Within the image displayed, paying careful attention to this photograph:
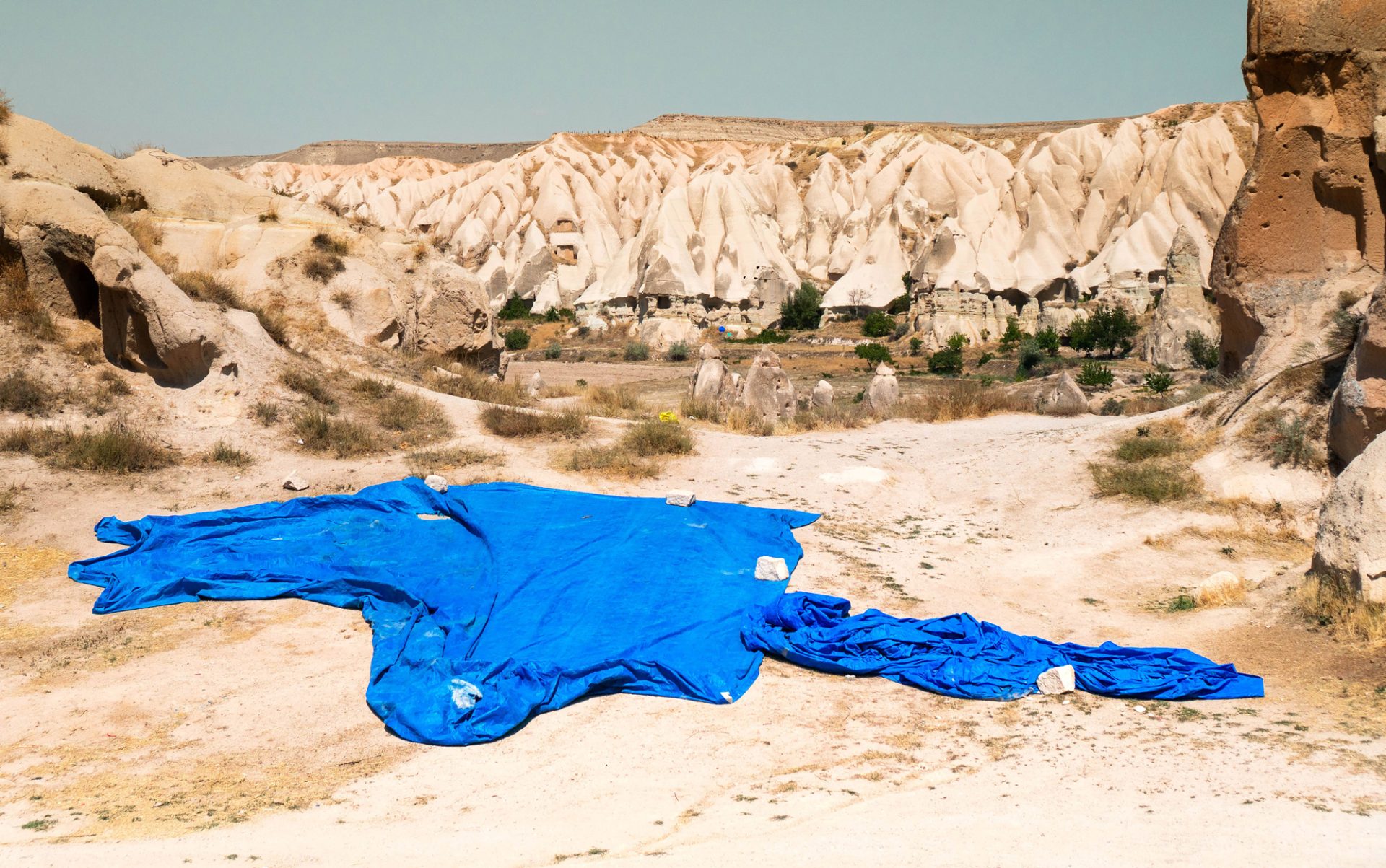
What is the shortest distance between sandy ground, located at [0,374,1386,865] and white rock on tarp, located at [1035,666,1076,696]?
6 cm

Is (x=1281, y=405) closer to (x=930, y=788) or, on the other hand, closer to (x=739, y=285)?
(x=930, y=788)

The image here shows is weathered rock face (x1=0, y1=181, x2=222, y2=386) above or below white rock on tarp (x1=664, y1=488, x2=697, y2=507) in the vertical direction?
above

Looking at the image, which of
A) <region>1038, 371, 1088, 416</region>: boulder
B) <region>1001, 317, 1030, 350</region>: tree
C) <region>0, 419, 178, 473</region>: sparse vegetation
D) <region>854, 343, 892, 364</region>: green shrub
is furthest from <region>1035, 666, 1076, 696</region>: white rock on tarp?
<region>1001, 317, 1030, 350</region>: tree

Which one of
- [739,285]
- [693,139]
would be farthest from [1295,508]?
[693,139]

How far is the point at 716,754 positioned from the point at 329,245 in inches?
504

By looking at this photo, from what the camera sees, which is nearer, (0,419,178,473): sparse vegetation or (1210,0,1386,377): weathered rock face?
(0,419,178,473): sparse vegetation

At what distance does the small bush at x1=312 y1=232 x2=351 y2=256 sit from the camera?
14.9 meters

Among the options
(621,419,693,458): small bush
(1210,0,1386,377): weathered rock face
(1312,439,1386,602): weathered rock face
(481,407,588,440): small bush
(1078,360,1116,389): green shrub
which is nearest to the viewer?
(1312,439,1386,602): weathered rock face

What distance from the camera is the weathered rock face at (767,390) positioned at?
49.7 feet

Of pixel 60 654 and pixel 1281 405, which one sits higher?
pixel 1281 405

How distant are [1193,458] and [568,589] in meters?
6.45

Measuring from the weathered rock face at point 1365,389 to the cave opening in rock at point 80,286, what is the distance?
11.8 meters

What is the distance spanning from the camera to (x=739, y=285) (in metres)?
46.6

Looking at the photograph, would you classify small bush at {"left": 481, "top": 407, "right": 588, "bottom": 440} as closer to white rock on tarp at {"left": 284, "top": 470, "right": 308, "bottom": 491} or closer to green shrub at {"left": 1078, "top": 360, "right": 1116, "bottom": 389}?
white rock on tarp at {"left": 284, "top": 470, "right": 308, "bottom": 491}
